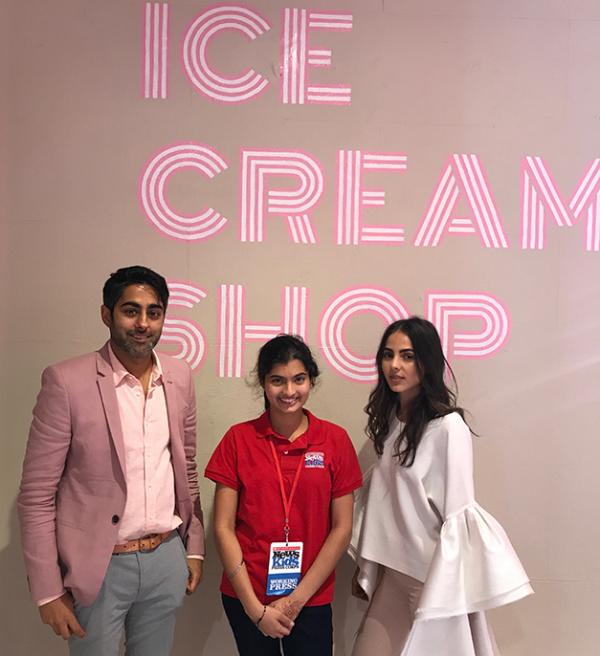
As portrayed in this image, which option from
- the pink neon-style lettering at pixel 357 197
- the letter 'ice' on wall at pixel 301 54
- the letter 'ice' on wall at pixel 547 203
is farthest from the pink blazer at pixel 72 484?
the letter 'ice' on wall at pixel 547 203

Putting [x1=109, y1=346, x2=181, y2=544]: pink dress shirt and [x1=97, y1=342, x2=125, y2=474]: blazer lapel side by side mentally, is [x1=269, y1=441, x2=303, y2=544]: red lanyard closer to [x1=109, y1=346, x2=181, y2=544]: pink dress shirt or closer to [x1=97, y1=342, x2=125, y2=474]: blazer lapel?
[x1=109, y1=346, x2=181, y2=544]: pink dress shirt

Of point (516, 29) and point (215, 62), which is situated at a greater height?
point (516, 29)

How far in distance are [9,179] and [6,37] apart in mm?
529

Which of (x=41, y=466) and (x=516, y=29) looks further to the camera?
(x=516, y=29)

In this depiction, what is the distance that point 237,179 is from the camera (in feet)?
8.37

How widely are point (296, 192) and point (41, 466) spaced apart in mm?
1331

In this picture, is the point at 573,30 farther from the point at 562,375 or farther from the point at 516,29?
the point at 562,375

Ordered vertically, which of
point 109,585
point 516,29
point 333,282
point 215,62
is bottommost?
point 109,585

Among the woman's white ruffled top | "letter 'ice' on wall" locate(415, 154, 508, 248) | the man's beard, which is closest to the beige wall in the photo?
"letter 'ice' on wall" locate(415, 154, 508, 248)

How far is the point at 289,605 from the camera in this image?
202 centimetres

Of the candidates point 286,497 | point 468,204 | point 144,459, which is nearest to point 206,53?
point 468,204

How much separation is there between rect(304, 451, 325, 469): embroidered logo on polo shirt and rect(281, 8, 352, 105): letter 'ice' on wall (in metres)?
1.32

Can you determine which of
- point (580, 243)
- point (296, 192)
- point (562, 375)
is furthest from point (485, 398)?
point (296, 192)

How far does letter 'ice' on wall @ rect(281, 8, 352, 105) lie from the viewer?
2.55 meters
